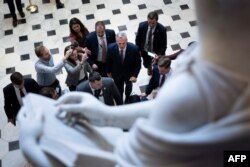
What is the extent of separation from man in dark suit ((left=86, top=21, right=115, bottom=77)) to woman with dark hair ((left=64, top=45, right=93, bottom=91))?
26 cm

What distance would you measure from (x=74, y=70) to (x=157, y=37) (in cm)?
145

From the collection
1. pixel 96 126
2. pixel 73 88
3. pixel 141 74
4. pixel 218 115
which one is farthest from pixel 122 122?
pixel 141 74

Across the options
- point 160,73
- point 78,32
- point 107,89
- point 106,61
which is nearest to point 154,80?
point 160,73

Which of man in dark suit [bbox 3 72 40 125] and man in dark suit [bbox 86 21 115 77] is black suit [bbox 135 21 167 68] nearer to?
man in dark suit [bbox 86 21 115 77]

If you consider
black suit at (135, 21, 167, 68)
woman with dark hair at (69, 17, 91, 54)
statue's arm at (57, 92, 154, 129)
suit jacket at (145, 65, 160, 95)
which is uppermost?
woman with dark hair at (69, 17, 91, 54)

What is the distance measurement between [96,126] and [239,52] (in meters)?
1.09

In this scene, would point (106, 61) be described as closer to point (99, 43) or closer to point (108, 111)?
point (99, 43)

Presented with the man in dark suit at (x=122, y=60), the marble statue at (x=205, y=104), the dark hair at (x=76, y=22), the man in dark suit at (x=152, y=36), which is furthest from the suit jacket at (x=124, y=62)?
the marble statue at (x=205, y=104)

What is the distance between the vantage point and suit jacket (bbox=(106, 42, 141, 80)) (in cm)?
571

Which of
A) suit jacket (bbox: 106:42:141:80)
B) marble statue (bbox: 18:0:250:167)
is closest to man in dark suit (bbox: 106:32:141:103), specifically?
suit jacket (bbox: 106:42:141:80)

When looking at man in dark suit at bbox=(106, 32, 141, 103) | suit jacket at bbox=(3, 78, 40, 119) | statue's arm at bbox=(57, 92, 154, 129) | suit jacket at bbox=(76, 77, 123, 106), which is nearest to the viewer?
statue's arm at bbox=(57, 92, 154, 129)

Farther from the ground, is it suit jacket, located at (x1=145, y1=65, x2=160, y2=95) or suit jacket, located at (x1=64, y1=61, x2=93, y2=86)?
suit jacket, located at (x1=64, y1=61, x2=93, y2=86)

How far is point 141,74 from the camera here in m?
7.00

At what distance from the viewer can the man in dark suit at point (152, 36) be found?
6.21 metres
